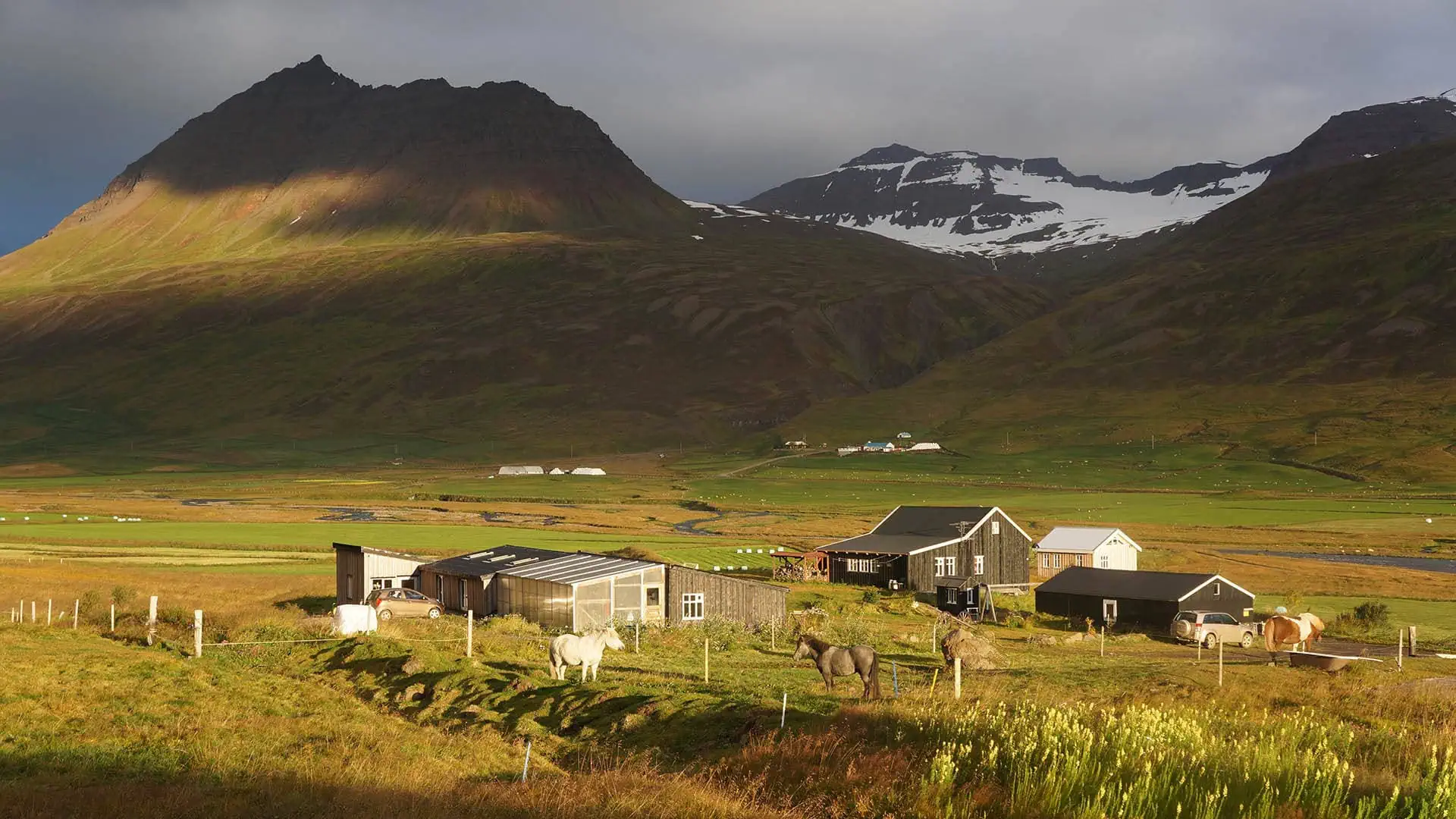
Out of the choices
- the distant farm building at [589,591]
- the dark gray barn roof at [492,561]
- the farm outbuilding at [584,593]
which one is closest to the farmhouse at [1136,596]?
the distant farm building at [589,591]

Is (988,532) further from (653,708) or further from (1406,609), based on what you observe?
→ (653,708)

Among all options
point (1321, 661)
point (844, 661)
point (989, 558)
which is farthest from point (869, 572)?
point (844, 661)

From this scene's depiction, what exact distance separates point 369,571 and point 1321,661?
42413mm

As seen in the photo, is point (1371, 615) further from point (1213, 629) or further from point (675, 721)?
point (675, 721)

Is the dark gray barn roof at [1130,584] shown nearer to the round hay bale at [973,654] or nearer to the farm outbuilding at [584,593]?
the farm outbuilding at [584,593]

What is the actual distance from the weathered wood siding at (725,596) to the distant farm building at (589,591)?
35 mm

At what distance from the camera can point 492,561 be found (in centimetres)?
5794

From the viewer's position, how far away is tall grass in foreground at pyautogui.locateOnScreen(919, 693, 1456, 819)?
1449 centimetres

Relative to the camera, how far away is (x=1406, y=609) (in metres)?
65.2

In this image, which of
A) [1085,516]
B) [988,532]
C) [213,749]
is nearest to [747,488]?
[1085,516]

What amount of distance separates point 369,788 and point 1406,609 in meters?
64.3

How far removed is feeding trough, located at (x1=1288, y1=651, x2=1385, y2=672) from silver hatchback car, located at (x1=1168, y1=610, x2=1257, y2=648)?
55.5 feet

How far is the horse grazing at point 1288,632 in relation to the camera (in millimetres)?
47406

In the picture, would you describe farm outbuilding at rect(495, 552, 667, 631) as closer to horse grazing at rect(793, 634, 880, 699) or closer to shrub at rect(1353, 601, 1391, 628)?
horse grazing at rect(793, 634, 880, 699)
